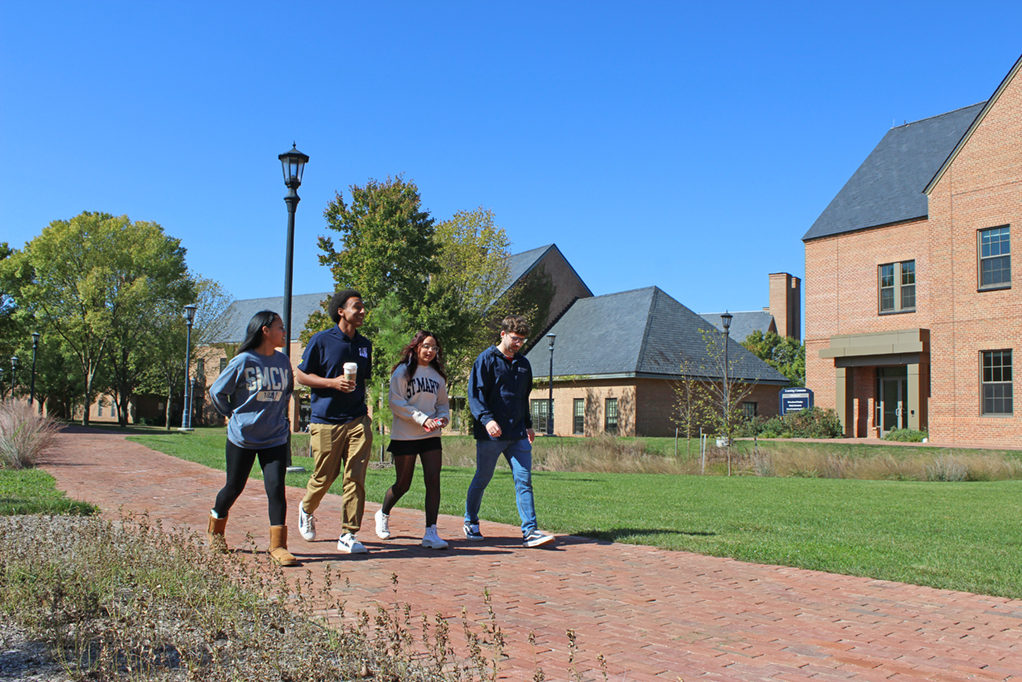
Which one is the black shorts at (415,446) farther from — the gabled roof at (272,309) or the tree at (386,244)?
the gabled roof at (272,309)

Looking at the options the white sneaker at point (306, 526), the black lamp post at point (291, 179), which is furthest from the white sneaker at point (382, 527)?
the black lamp post at point (291, 179)

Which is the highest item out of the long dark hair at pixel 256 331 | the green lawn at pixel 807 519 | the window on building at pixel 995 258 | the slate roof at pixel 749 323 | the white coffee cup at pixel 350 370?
the slate roof at pixel 749 323

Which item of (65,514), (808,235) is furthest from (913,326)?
(65,514)

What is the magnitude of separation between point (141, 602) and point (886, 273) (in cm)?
3274

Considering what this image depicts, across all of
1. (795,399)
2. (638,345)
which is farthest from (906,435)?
(638,345)

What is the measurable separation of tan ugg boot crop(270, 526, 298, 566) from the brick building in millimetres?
26590

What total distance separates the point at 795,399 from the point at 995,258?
824 cm

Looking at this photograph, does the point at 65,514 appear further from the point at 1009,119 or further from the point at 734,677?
the point at 1009,119

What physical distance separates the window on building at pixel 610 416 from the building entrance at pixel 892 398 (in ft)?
36.5

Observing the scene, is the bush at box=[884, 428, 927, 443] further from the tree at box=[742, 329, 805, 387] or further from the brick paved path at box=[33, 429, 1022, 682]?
the tree at box=[742, 329, 805, 387]

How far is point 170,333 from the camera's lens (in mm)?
52906

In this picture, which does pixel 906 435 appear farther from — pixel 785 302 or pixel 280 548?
pixel 785 302

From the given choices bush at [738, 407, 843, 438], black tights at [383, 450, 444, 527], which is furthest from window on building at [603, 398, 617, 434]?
black tights at [383, 450, 444, 527]

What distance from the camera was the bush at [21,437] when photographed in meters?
14.0
